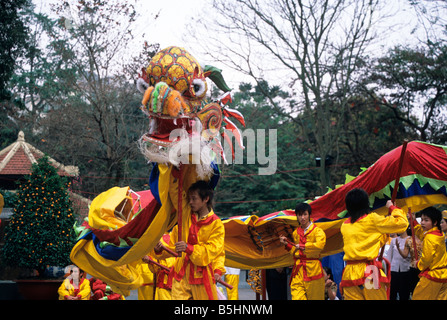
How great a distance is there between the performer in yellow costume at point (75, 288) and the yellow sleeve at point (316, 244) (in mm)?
3400

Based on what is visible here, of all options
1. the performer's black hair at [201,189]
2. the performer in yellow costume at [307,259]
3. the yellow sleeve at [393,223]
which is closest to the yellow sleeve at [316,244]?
the performer in yellow costume at [307,259]

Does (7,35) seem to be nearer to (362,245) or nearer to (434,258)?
(362,245)

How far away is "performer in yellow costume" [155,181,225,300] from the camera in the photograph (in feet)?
16.6

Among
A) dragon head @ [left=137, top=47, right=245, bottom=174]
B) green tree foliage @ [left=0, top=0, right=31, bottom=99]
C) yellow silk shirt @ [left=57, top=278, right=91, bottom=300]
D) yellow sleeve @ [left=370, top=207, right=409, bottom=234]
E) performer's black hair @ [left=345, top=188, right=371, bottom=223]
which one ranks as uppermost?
green tree foliage @ [left=0, top=0, right=31, bottom=99]

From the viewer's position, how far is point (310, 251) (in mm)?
7008

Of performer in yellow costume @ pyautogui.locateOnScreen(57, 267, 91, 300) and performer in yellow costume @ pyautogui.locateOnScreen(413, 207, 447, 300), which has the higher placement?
performer in yellow costume @ pyautogui.locateOnScreen(413, 207, 447, 300)

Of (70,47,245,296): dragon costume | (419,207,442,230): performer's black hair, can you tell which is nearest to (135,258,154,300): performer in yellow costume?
(70,47,245,296): dragon costume

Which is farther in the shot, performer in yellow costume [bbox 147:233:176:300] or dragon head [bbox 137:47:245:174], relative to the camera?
performer in yellow costume [bbox 147:233:176:300]

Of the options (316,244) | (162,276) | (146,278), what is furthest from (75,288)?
(316,244)

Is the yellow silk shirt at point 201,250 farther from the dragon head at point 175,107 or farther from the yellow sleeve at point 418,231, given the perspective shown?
the yellow sleeve at point 418,231

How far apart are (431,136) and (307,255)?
12.6 meters

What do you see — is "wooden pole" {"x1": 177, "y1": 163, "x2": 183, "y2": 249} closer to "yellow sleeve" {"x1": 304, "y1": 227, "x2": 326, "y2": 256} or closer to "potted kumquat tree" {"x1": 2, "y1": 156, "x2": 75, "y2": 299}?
"yellow sleeve" {"x1": 304, "y1": 227, "x2": 326, "y2": 256}

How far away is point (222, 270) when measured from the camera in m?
5.12

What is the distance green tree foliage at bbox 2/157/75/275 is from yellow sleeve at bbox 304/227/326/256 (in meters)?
5.37
